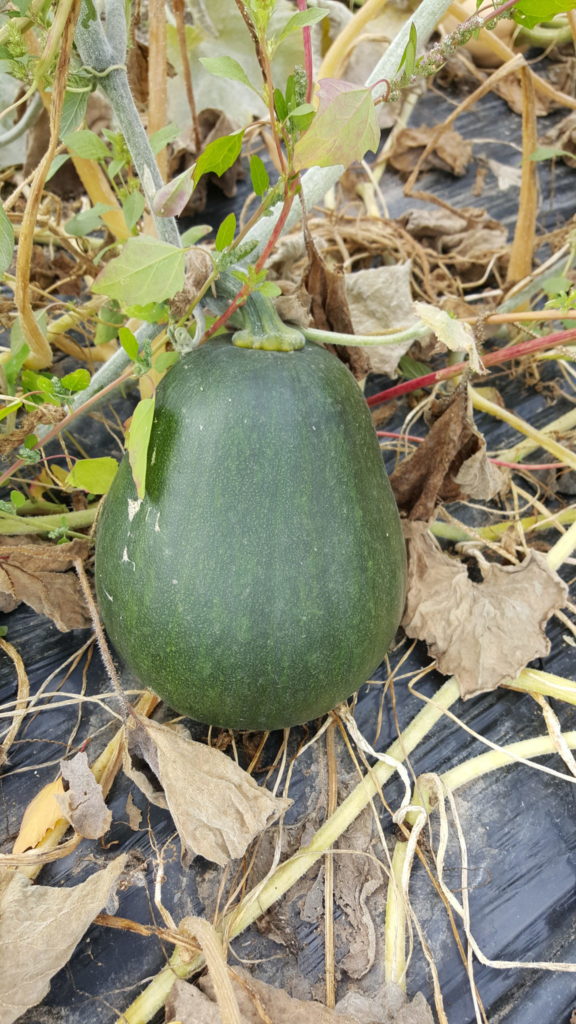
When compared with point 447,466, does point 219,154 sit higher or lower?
higher

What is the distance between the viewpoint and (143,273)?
79 cm

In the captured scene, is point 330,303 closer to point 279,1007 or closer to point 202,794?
point 202,794

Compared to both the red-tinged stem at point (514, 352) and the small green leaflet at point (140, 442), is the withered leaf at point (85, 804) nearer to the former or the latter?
the small green leaflet at point (140, 442)

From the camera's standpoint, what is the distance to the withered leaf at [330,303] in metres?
1.19

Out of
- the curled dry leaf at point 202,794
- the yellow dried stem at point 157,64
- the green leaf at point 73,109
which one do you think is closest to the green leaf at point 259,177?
the green leaf at point 73,109

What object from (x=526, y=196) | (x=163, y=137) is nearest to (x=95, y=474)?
(x=163, y=137)

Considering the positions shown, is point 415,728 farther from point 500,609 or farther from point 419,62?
point 419,62

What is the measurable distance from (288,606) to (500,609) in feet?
1.35

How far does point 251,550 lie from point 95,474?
25 cm

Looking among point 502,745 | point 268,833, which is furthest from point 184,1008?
point 502,745

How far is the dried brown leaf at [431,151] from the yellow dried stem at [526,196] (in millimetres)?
524

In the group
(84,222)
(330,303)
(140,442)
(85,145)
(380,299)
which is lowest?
(380,299)

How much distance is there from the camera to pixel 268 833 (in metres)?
0.98

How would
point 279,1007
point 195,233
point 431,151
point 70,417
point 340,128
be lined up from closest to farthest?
point 340,128
point 279,1007
point 70,417
point 195,233
point 431,151
